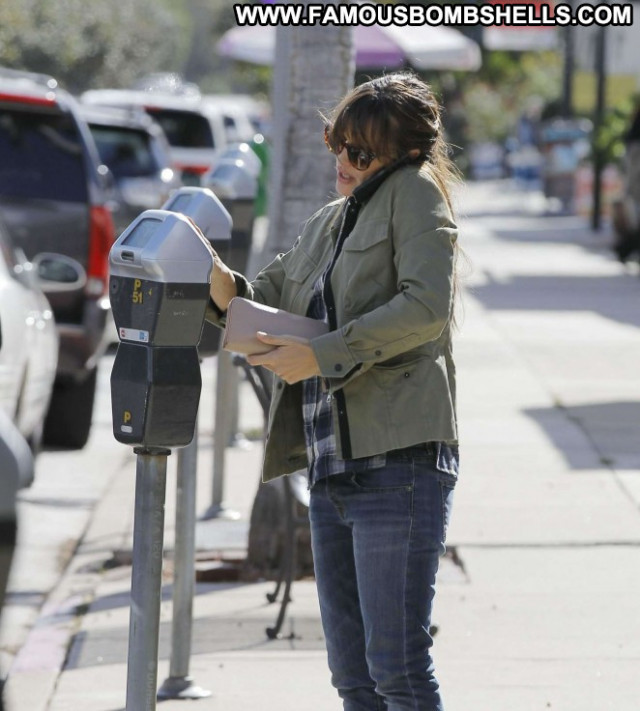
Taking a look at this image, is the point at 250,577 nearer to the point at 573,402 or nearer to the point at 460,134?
the point at 573,402

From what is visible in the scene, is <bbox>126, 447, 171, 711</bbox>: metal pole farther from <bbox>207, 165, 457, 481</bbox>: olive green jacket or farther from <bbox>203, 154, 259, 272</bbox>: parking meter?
<bbox>203, 154, 259, 272</bbox>: parking meter

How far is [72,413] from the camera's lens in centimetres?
894

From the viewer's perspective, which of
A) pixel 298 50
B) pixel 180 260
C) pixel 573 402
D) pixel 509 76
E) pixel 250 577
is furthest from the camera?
pixel 509 76

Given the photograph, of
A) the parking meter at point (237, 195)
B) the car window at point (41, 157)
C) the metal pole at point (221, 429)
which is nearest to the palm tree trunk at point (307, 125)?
the metal pole at point (221, 429)

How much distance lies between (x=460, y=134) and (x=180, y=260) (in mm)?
45978

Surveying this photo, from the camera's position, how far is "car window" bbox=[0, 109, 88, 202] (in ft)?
28.8

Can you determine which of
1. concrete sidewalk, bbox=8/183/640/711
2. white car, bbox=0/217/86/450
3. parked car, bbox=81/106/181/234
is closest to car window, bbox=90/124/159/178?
parked car, bbox=81/106/181/234

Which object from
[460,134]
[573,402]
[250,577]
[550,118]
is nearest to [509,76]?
[460,134]

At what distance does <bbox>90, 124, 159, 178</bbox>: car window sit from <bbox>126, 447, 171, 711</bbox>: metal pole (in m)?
9.82

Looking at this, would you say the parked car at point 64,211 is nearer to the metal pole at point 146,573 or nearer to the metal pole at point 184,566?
the metal pole at point 184,566

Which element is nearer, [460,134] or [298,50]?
[298,50]

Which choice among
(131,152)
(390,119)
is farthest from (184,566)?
(131,152)

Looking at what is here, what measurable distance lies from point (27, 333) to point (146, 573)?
365cm

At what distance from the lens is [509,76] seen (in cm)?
5184
